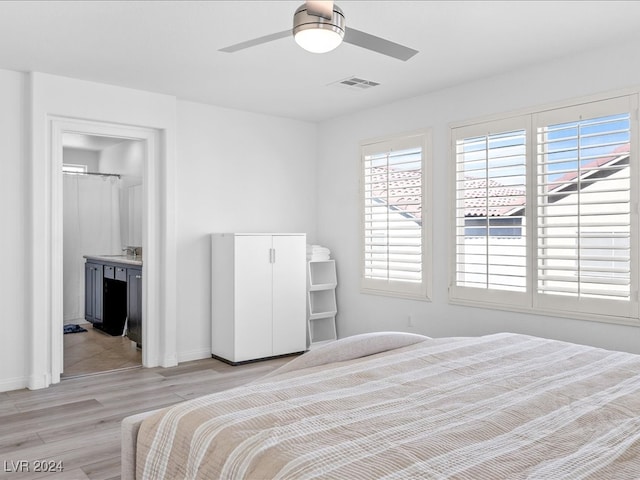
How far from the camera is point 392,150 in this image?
4.99m

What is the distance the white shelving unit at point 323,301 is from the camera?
5.52 meters

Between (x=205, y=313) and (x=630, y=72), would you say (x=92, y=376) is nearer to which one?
(x=205, y=313)

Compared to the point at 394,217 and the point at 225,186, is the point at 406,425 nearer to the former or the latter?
the point at 394,217

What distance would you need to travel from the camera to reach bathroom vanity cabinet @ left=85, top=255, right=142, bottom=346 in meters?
5.32

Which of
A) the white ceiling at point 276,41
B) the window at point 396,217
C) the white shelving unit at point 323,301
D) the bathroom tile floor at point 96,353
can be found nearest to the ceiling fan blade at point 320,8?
the white ceiling at point 276,41

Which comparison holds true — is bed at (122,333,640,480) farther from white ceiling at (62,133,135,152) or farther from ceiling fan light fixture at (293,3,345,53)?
white ceiling at (62,133,135,152)

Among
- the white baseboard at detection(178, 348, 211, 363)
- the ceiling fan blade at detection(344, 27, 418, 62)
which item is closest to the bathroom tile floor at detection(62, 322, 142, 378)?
the white baseboard at detection(178, 348, 211, 363)

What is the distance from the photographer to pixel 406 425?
1.44 m

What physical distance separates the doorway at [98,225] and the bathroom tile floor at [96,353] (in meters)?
0.06

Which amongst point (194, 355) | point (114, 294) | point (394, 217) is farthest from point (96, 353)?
point (394, 217)

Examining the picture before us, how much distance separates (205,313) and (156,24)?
9.14 feet

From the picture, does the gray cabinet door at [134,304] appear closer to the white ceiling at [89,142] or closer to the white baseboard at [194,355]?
the white baseboard at [194,355]

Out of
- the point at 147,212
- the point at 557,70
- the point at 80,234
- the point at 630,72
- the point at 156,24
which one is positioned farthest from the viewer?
the point at 80,234

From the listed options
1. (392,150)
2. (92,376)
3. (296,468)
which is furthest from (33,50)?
(296,468)
